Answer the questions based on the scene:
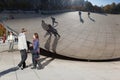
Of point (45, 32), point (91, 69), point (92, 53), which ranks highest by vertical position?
point (45, 32)

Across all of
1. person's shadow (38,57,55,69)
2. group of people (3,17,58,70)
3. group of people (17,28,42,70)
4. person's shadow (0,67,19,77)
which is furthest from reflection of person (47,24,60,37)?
person's shadow (38,57,55,69)

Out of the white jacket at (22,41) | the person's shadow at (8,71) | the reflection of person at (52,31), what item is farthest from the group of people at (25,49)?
the reflection of person at (52,31)

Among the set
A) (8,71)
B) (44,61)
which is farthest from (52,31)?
(44,61)

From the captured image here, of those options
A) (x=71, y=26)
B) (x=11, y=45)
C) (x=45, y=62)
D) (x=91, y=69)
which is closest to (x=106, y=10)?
(x=71, y=26)

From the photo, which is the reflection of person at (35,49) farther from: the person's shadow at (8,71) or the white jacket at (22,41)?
the person's shadow at (8,71)

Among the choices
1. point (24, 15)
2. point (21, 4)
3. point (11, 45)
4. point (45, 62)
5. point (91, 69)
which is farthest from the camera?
point (11, 45)

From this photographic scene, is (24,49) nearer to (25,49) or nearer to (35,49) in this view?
(25,49)

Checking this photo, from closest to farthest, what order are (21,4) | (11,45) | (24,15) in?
(21,4)
(24,15)
(11,45)

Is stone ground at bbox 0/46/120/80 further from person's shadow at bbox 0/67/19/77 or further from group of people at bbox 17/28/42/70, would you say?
group of people at bbox 17/28/42/70

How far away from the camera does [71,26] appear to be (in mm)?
7938

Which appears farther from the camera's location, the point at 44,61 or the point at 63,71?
the point at 44,61

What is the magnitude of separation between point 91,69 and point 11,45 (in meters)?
5.37

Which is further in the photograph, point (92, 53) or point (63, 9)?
point (92, 53)

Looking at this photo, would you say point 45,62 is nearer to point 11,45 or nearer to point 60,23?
point 60,23
